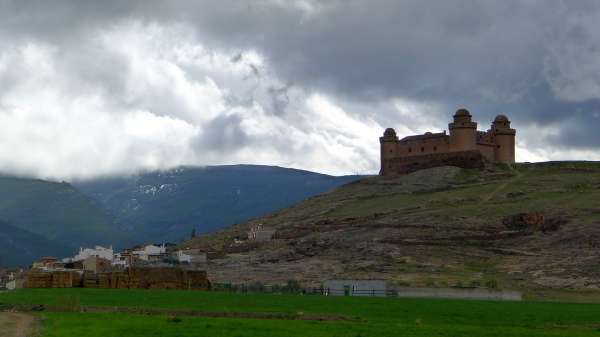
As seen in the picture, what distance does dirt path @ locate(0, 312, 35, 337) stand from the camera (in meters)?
35.8

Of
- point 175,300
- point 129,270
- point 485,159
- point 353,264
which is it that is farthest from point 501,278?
point 485,159

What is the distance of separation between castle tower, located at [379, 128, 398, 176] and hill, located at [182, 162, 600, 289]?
4.86m

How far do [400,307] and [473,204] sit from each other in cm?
7190

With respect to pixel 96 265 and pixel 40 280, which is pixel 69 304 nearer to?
pixel 40 280

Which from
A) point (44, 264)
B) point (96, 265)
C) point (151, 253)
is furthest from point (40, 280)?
point (151, 253)

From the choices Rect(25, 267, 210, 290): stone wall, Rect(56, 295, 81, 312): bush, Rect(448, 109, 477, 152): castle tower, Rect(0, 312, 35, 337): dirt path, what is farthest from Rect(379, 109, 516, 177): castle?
Rect(0, 312, 35, 337): dirt path

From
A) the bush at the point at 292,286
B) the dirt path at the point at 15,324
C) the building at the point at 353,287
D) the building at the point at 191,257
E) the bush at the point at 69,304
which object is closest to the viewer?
the dirt path at the point at 15,324

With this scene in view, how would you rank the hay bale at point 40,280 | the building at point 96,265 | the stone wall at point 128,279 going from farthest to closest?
the building at point 96,265, the stone wall at point 128,279, the hay bale at point 40,280

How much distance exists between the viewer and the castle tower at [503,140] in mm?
146625

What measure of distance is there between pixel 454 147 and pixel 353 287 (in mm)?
75377

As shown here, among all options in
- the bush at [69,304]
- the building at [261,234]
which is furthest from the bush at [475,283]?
the building at [261,234]

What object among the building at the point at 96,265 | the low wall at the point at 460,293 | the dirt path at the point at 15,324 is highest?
the building at the point at 96,265

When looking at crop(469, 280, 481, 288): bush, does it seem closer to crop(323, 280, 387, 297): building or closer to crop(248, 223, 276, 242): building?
crop(323, 280, 387, 297): building

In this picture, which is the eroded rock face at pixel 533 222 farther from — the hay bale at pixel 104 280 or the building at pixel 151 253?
the hay bale at pixel 104 280
